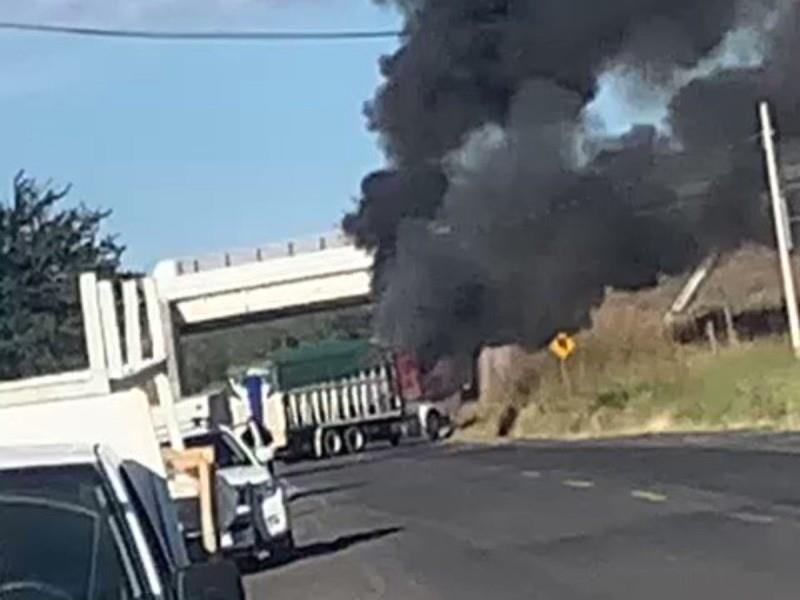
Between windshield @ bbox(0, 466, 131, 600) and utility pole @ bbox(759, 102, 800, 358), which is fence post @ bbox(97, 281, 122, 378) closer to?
windshield @ bbox(0, 466, 131, 600)

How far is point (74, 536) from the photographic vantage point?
26.4 ft

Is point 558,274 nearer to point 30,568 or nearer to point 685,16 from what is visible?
point 685,16

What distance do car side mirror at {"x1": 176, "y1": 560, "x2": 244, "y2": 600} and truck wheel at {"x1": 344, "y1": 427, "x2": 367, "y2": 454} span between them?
66.5 m

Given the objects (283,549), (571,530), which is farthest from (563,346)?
(571,530)

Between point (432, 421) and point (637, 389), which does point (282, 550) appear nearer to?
point (637, 389)

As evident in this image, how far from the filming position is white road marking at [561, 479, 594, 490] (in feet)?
101

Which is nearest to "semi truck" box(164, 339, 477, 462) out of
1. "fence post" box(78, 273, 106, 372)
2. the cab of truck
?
"fence post" box(78, 273, 106, 372)

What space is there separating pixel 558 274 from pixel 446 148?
4217mm

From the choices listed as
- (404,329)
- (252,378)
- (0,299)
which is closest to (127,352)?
(252,378)

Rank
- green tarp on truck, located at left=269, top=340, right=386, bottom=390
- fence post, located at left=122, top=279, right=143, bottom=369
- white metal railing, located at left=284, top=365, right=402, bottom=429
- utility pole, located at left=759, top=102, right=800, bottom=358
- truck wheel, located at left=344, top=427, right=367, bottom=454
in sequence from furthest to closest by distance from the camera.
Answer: green tarp on truck, located at left=269, top=340, right=386, bottom=390 < white metal railing, located at left=284, top=365, right=402, bottom=429 < truck wheel, located at left=344, top=427, right=367, bottom=454 < utility pole, located at left=759, top=102, right=800, bottom=358 < fence post, located at left=122, top=279, right=143, bottom=369

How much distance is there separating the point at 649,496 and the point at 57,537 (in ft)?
64.6

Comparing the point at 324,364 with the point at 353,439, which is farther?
the point at 324,364

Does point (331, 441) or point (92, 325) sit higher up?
point (92, 325)

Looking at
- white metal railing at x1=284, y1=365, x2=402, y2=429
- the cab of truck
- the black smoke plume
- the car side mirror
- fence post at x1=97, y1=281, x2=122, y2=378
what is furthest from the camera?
white metal railing at x1=284, y1=365, x2=402, y2=429
